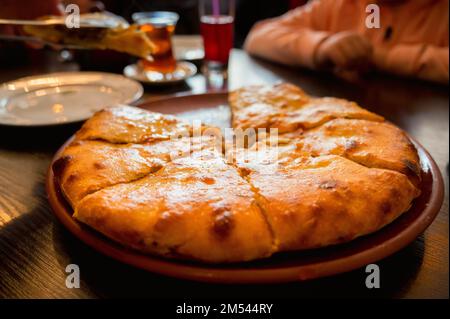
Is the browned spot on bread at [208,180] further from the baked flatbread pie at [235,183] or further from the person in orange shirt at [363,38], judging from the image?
the person in orange shirt at [363,38]

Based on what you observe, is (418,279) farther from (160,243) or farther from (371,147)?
(160,243)

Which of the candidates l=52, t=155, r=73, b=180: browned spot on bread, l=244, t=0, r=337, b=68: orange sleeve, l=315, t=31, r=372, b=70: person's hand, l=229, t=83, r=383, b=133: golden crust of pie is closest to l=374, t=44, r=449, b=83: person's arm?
l=315, t=31, r=372, b=70: person's hand

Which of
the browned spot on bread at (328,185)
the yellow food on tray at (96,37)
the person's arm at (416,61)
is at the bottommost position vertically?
the person's arm at (416,61)

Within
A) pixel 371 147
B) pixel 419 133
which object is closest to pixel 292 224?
pixel 371 147

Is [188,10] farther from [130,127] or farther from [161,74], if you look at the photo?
[130,127]

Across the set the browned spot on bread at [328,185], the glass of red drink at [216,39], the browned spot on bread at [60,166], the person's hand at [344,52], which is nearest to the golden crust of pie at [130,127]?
the browned spot on bread at [60,166]

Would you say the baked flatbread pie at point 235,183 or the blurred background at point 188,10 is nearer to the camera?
the baked flatbread pie at point 235,183

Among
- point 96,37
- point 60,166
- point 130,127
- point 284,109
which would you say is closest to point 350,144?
point 284,109
